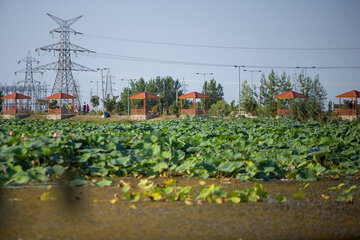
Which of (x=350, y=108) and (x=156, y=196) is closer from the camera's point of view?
(x=156, y=196)

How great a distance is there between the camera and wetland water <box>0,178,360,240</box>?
164cm

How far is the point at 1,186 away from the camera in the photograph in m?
2.43

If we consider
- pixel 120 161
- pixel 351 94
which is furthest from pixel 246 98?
pixel 120 161

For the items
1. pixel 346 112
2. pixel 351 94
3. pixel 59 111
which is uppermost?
pixel 351 94

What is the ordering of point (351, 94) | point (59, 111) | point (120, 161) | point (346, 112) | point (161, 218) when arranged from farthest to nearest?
point (59, 111)
point (351, 94)
point (346, 112)
point (120, 161)
point (161, 218)

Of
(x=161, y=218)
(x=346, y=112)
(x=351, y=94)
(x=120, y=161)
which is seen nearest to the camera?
(x=161, y=218)

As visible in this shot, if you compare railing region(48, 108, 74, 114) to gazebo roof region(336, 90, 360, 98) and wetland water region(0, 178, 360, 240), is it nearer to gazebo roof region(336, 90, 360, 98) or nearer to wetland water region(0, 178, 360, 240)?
gazebo roof region(336, 90, 360, 98)

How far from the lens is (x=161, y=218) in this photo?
1875 millimetres

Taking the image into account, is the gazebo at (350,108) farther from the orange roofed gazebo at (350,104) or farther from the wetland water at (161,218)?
the wetland water at (161,218)

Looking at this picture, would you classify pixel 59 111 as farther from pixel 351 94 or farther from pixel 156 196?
pixel 156 196

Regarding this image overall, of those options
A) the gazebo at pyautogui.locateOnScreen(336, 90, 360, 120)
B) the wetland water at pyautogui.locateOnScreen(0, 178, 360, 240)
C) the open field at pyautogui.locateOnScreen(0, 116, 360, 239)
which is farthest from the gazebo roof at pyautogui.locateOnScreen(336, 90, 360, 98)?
the wetland water at pyautogui.locateOnScreen(0, 178, 360, 240)

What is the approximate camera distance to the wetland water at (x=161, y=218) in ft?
5.38

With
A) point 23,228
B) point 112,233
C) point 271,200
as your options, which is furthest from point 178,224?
point 271,200

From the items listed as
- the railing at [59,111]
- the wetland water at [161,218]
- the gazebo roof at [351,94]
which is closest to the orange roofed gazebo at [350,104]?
the gazebo roof at [351,94]
